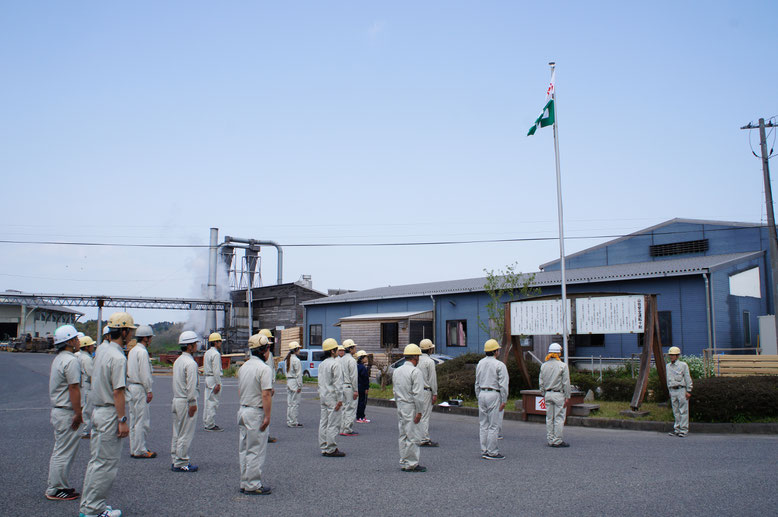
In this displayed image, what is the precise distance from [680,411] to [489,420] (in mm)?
5083

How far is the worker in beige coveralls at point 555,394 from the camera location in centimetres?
1104

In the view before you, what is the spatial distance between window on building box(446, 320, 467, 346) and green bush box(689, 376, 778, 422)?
51.3 ft

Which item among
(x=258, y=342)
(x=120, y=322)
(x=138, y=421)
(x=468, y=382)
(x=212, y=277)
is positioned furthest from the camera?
(x=212, y=277)

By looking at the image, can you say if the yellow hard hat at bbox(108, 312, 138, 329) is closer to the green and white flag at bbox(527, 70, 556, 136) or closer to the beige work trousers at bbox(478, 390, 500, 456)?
the beige work trousers at bbox(478, 390, 500, 456)

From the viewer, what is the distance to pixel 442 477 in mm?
8211

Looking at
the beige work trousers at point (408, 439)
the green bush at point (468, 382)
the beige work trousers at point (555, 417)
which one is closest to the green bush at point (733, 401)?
the beige work trousers at point (555, 417)

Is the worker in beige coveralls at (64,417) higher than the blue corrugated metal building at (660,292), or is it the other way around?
the blue corrugated metal building at (660,292)

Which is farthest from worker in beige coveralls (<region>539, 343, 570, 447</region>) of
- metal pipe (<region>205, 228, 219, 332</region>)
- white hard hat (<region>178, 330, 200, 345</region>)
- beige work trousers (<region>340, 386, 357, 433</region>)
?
metal pipe (<region>205, 228, 219, 332</region>)

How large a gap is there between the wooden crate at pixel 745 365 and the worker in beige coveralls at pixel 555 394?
27.2ft

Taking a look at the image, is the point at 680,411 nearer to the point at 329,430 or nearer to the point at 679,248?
the point at 329,430

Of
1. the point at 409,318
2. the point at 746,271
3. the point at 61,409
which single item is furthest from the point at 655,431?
the point at 409,318

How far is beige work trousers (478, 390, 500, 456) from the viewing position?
9.77 metres

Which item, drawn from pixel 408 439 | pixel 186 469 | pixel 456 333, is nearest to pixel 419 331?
pixel 456 333

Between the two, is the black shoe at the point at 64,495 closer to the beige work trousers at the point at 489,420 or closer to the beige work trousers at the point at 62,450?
the beige work trousers at the point at 62,450
